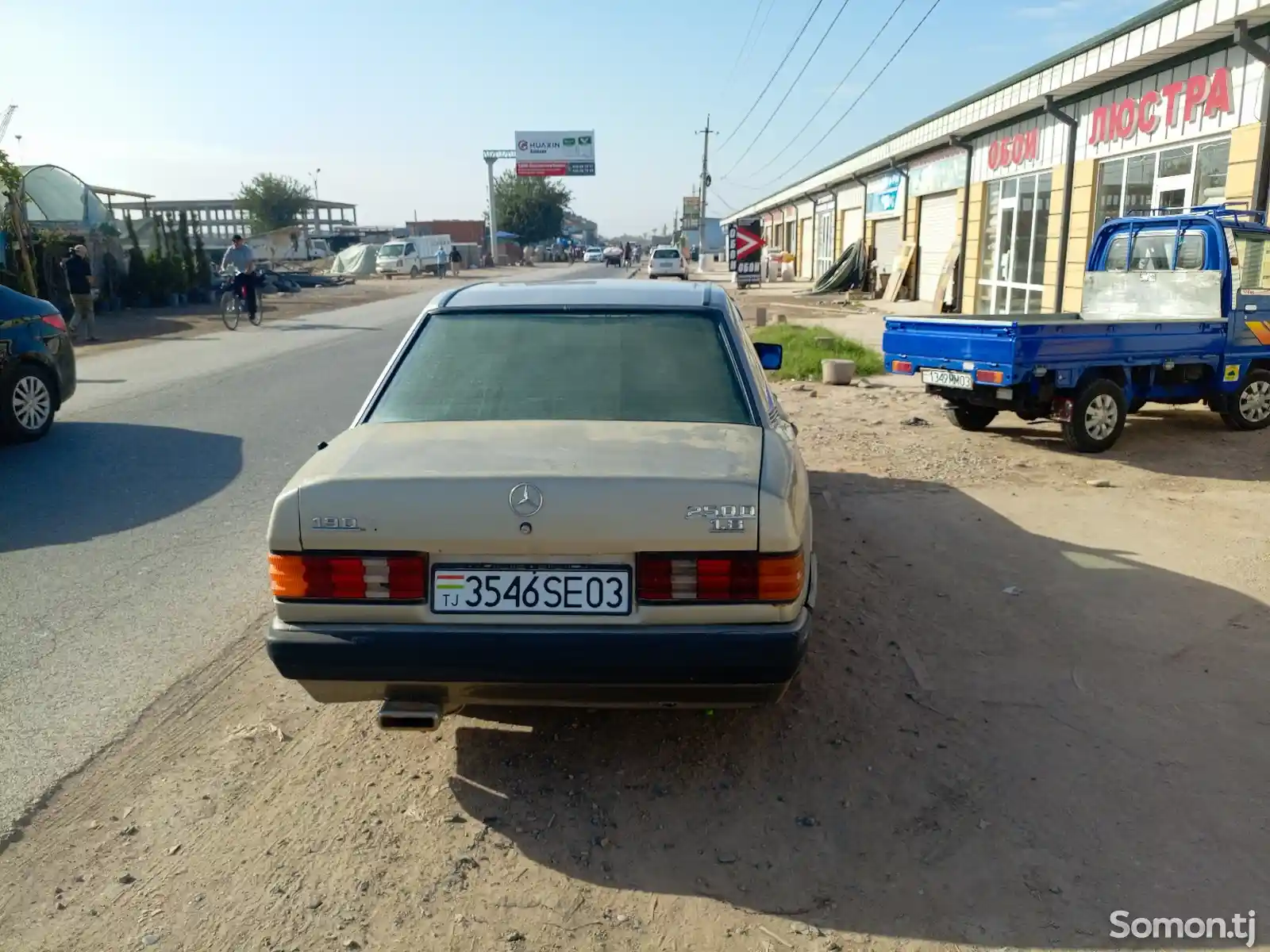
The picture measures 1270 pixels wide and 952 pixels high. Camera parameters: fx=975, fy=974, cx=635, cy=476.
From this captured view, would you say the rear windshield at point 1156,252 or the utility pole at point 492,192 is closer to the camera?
the rear windshield at point 1156,252

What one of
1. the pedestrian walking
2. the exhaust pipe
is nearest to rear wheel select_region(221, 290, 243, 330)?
the pedestrian walking

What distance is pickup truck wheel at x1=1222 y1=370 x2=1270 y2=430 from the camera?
9133 millimetres

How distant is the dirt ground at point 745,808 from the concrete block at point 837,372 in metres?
7.82

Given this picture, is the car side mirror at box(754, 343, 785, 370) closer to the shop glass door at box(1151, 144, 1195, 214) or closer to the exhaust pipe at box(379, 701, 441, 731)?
the exhaust pipe at box(379, 701, 441, 731)

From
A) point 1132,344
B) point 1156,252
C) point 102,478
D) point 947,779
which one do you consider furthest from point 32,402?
point 1156,252

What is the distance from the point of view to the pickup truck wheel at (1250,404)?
9.13 metres

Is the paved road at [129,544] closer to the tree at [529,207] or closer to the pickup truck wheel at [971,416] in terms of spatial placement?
the pickup truck wheel at [971,416]

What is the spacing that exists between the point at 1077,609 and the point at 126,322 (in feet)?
74.4

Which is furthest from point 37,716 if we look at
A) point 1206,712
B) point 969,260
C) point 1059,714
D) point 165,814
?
point 969,260

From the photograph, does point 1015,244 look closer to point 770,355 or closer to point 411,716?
point 770,355

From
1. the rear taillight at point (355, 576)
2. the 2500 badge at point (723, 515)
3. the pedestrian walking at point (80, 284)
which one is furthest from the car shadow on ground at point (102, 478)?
the pedestrian walking at point (80, 284)

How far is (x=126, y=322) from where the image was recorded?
73.3 feet

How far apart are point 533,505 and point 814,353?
12.0 meters

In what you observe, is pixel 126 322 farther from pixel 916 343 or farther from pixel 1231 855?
pixel 1231 855
